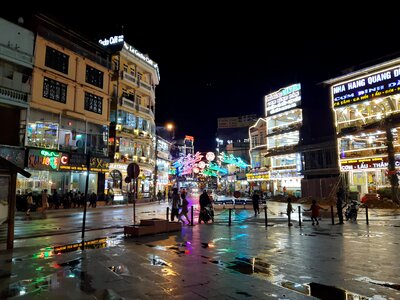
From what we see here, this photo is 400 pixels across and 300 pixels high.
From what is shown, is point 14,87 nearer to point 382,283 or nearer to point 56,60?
point 56,60

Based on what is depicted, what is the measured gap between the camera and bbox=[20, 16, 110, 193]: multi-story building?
32.2m

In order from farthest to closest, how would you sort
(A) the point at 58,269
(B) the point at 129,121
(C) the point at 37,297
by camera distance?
(B) the point at 129,121 < (A) the point at 58,269 < (C) the point at 37,297

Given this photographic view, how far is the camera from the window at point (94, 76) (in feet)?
127

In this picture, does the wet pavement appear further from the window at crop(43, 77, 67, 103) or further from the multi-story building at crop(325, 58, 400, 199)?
the multi-story building at crop(325, 58, 400, 199)

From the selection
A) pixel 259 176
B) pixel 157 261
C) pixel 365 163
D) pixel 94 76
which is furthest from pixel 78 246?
pixel 259 176

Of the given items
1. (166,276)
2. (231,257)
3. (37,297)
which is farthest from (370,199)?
(37,297)

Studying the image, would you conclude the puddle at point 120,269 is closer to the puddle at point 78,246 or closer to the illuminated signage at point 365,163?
the puddle at point 78,246

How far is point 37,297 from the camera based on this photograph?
5.71 meters

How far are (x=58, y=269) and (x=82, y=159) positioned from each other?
2998 cm

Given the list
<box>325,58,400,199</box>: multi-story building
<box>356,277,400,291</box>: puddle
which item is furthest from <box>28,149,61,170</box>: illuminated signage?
<box>325,58,400,199</box>: multi-story building

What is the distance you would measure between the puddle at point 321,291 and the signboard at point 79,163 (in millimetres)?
31613

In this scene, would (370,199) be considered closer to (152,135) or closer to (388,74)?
(388,74)

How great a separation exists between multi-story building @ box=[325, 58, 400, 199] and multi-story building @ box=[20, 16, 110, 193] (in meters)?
29.0

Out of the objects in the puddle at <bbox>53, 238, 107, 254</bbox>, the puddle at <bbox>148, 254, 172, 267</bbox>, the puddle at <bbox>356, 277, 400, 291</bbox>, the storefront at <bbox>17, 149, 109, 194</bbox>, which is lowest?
the puddle at <bbox>53, 238, 107, 254</bbox>
